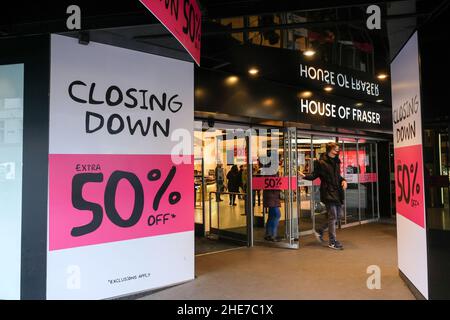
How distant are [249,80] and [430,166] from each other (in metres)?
2.95

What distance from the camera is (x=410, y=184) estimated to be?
373cm

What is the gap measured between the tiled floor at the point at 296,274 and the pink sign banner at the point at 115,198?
0.80m

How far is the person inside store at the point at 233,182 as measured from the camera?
21.9ft

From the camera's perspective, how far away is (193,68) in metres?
4.32

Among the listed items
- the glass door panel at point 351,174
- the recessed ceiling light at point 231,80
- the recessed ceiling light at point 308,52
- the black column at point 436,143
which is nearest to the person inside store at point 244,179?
the recessed ceiling light at point 231,80

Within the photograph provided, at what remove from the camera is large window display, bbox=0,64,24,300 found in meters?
3.29

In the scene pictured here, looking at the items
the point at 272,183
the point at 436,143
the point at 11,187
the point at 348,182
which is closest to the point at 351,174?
the point at 348,182

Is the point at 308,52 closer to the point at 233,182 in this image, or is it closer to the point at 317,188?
the point at 233,182

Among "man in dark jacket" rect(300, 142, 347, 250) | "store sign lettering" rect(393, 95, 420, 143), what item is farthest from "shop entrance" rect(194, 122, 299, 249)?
"store sign lettering" rect(393, 95, 420, 143)

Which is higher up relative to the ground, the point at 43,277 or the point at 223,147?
the point at 223,147

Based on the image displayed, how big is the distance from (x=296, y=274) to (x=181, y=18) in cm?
340
